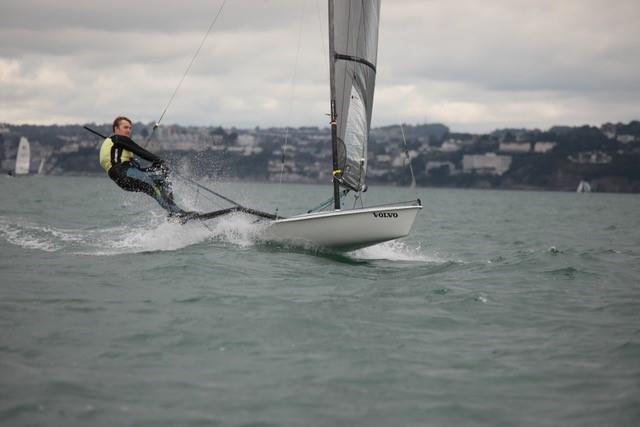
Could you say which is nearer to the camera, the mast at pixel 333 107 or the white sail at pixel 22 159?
the mast at pixel 333 107

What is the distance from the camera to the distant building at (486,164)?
134 metres

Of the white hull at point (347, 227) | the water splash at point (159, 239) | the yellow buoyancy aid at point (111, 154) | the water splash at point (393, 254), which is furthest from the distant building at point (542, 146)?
the yellow buoyancy aid at point (111, 154)

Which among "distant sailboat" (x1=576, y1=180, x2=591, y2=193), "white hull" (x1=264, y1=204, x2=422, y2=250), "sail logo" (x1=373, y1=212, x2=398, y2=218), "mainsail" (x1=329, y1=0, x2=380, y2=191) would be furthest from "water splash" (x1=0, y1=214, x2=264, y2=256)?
"distant sailboat" (x1=576, y1=180, x2=591, y2=193)

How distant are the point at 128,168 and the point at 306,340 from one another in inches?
233

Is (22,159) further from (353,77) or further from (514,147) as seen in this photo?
(353,77)

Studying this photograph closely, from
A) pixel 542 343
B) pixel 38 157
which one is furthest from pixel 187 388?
pixel 38 157

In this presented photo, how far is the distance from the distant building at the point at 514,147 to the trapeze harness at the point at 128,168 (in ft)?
440

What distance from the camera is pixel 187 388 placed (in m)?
5.65

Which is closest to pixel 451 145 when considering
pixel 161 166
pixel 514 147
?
pixel 514 147

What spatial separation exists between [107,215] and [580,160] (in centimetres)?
11663

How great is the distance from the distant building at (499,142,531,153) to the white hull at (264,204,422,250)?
133790 mm

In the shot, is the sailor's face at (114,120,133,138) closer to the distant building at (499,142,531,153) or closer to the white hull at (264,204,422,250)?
the white hull at (264,204,422,250)

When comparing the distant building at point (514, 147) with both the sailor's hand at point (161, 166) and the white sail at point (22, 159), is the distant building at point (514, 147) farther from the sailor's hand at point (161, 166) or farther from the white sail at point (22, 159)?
the sailor's hand at point (161, 166)

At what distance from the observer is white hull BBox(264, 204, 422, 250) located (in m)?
11.4
